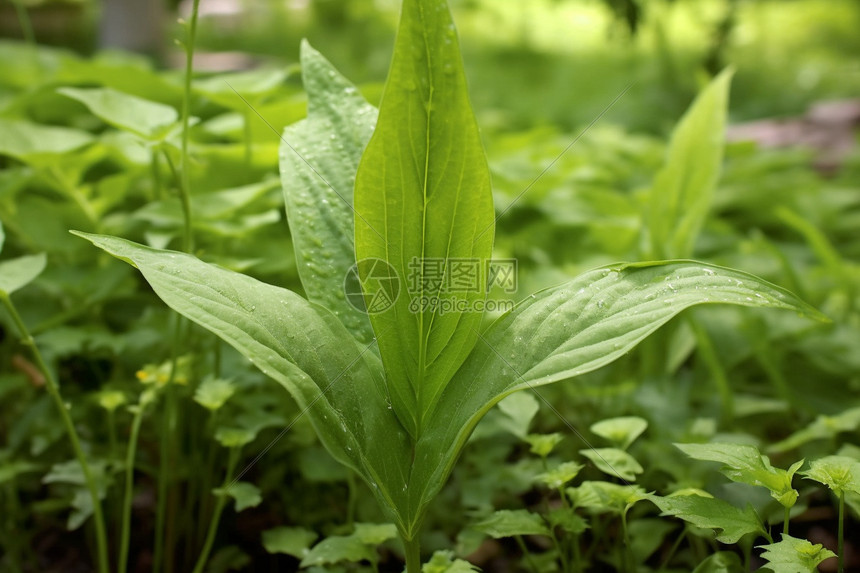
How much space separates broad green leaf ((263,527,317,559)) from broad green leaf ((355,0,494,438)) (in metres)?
0.21

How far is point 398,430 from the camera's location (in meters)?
0.62

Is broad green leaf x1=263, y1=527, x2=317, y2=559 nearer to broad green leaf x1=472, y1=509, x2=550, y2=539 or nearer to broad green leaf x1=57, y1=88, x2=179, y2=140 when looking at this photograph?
broad green leaf x1=472, y1=509, x2=550, y2=539

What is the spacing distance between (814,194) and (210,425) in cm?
195

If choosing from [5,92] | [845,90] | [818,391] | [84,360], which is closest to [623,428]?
[818,391]

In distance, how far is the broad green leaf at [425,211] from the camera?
555mm

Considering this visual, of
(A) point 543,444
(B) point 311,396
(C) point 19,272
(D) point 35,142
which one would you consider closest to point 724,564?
(A) point 543,444

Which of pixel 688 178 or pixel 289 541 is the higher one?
pixel 688 178

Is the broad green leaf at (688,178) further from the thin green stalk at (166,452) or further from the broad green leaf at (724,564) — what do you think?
the thin green stalk at (166,452)

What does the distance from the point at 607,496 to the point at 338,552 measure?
291 millimetres

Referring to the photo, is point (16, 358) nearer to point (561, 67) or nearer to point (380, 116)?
Result: point (380, 116)

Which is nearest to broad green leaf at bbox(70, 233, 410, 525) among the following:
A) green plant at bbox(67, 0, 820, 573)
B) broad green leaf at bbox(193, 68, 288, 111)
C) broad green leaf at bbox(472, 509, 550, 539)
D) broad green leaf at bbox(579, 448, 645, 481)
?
green plant at bbox(67, 0, 820, 573)

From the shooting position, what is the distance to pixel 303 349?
56 centimetres

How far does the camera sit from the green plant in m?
0.53

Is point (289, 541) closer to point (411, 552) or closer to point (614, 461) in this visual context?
point (411, 552)
